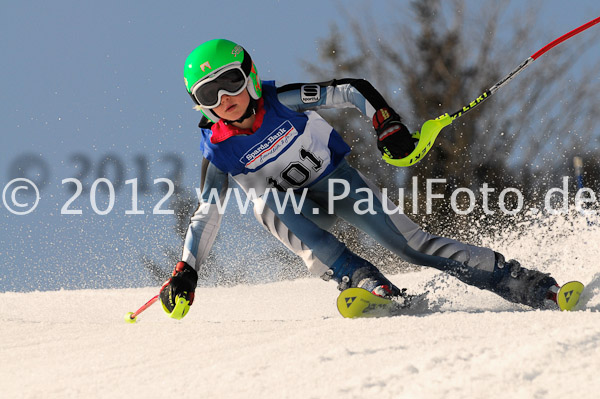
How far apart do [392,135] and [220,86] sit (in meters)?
0.89

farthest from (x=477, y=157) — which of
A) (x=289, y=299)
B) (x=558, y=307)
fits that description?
(x=558, y=307)

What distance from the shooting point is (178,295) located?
340cm

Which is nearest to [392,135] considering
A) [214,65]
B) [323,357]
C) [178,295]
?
[214,65]

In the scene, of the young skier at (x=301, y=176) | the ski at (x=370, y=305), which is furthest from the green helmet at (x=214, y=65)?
the ski at (x=370, y=305)

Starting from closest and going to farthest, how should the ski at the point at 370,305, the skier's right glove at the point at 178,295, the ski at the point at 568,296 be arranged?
the ski at the point at 370,305
the ski at the point at 568,296
the skier's right glove at the point at 178,295

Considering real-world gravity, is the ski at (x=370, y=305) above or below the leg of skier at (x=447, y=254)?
below

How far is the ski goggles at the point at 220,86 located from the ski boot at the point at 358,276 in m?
1.03

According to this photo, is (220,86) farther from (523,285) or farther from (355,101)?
(523,285)

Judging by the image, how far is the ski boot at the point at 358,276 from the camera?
332 cm

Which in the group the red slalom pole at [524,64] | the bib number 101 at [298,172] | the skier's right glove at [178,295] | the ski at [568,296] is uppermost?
the red slalom pole at [524,64]

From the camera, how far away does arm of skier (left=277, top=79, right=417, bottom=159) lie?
3.30 metres

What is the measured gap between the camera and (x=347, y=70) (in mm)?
12562

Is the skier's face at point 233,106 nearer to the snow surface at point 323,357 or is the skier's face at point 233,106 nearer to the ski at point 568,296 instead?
the snow surface at point 323,357

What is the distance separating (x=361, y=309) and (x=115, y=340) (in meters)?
1.12
